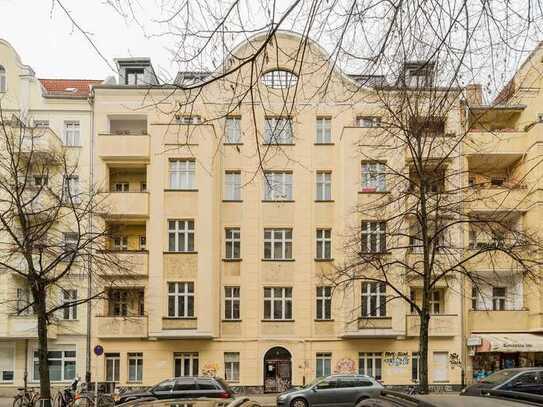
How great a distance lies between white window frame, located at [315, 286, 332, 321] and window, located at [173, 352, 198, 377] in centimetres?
601

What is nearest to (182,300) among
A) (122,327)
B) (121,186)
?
(122,327)

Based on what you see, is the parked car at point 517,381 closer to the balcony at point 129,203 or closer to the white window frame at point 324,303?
the white window frame at point 324,303

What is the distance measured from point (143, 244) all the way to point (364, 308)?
11.1 meters

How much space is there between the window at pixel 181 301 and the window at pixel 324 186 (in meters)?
7.55

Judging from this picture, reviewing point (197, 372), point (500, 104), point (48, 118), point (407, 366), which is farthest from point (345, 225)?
point (500, 104)

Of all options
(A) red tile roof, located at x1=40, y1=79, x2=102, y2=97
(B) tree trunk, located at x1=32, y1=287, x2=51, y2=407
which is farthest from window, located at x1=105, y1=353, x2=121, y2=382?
(A) red tile roof, located at x1=40, y1=79, x2=102, y2=97

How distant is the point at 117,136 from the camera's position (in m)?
33.2

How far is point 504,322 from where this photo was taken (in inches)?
1314

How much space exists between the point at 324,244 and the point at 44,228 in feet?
46.7

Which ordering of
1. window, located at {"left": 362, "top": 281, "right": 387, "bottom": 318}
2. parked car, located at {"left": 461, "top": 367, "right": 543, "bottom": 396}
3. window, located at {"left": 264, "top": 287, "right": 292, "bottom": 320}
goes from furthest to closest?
window, located at {"left": 264, "top": 287, "right": 292, "bottom": 320}
window, located at {"left": 362, "top": 281, "right": 387, "bottom": 318}
parked car, located at {"left": 461, "top": 367, "right": 543, "bottom": 396}

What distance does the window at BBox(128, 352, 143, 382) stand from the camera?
106 feet

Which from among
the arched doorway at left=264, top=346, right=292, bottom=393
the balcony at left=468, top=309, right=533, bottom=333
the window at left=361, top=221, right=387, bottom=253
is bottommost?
the arched doorway at left=264, top=346, right=292, bottom=393

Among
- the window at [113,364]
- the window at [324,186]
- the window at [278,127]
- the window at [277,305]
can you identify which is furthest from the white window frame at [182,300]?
the window at [278,127]

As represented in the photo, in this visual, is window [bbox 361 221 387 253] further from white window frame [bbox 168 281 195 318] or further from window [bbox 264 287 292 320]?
white window frame [bbox 168 281 195 318]
